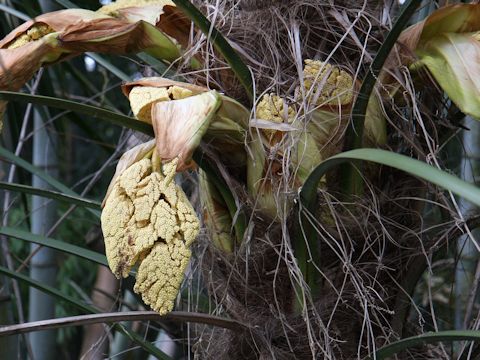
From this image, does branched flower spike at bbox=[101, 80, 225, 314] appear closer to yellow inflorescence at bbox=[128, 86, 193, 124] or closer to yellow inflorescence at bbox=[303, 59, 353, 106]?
yellow inflorescence at bbox=[128, 86, 193, 124]

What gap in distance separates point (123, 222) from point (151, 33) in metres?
0.22

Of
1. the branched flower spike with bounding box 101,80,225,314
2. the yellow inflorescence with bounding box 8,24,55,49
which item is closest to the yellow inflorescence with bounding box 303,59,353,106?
the branched flower spike with bounding box 101,80,225,314

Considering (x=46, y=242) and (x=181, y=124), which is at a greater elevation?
(x=181, y=124)

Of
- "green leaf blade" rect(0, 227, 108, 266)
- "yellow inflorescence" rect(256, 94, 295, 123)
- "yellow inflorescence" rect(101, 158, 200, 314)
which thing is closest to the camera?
"yellow inflorescence" rect(101, 158, 200, 314)

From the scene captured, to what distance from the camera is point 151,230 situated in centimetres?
65

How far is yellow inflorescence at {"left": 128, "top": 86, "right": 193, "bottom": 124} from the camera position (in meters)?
0.70

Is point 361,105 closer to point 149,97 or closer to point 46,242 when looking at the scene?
point 149,97

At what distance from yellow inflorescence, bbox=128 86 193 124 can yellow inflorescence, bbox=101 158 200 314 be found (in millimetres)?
46

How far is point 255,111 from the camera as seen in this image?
0.76 metres

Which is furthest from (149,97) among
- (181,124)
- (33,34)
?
(33,34)

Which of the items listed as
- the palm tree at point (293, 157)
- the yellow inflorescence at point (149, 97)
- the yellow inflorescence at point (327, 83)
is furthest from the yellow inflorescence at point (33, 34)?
the yellow inflorescence at point (327, 83)

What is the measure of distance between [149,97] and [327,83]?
Result: 0.18m

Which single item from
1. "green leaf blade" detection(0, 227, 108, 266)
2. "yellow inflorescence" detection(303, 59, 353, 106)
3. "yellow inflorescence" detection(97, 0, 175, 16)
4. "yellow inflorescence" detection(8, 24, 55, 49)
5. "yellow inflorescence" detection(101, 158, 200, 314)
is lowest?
"green leaf blade" detection(0, 227, 108, 266)

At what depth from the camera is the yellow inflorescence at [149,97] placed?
70 centimetres
